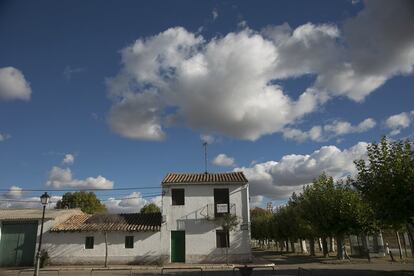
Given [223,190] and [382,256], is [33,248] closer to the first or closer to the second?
[223,190]

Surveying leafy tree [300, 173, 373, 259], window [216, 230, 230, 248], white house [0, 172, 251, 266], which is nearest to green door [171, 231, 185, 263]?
white house [0, 172, 251, 266]

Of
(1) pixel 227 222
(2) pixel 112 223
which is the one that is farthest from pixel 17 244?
(1) pixel 227 222

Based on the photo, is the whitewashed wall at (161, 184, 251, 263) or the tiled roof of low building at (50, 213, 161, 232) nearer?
the whitewashed wall at (161, 184, 251, 263)

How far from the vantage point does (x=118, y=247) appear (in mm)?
30328

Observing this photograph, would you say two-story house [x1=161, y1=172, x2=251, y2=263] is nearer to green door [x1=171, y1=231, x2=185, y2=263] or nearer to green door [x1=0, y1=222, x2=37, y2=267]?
green door [x1=171, y1=231, x2=185, y2=263]

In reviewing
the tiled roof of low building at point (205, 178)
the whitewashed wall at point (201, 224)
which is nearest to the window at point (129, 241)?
the whitewashed wall at point (201, 224)

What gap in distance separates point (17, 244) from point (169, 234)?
12.2 metres

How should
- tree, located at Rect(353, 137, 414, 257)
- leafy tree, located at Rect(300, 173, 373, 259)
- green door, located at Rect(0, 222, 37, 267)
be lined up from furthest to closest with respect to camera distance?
1. green door, located at Rect(0, 222, 37, 267)
2. leafy tree, located at Rect(300, 173, 373, 259)
3. tree, located at Rect(353, 137, 414, 257)

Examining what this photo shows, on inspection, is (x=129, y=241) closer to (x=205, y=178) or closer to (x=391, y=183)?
(x=205, y=178)

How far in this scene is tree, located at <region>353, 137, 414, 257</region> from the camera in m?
18.9

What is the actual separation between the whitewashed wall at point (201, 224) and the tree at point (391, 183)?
11.5 m

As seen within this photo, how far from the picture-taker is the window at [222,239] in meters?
30.2

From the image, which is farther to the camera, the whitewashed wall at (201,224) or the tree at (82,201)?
the tree at (82,201)

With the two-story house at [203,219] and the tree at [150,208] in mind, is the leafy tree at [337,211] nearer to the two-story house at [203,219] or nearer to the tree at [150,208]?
the two-story house at [203,219]
